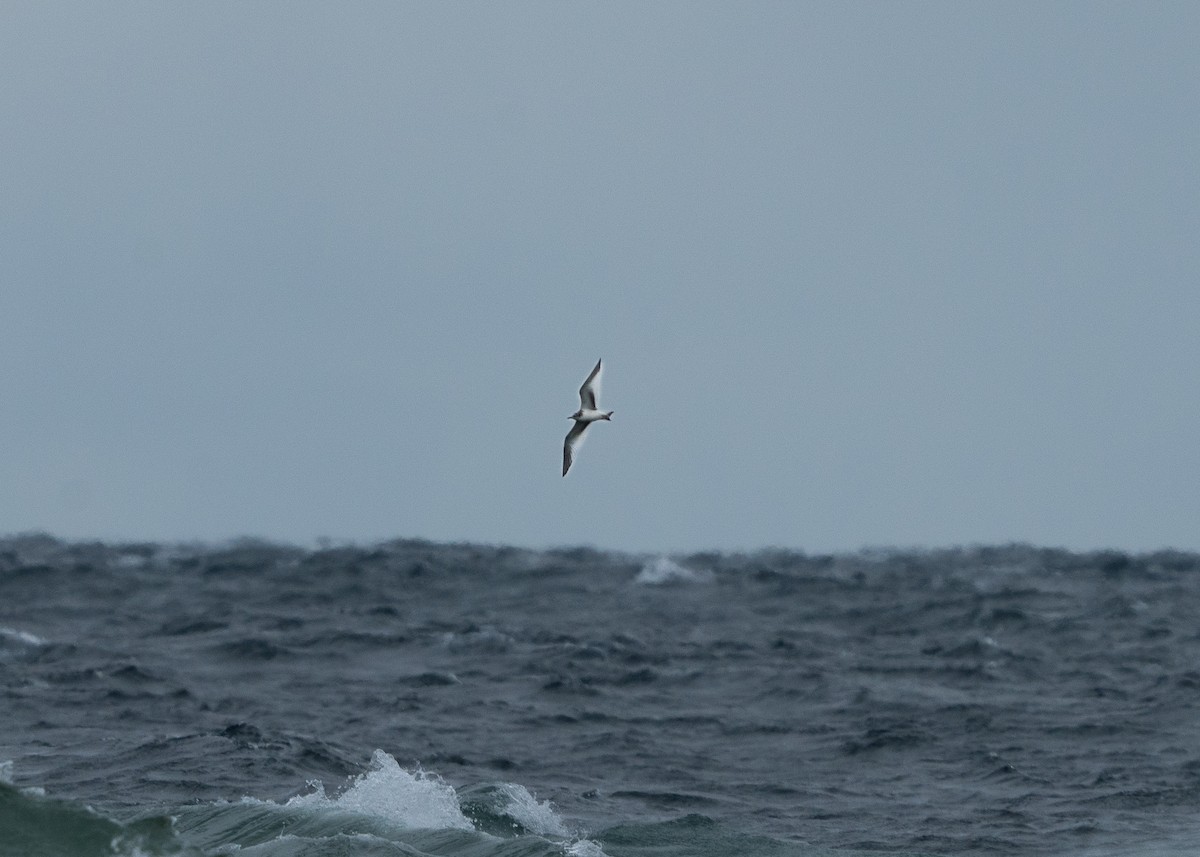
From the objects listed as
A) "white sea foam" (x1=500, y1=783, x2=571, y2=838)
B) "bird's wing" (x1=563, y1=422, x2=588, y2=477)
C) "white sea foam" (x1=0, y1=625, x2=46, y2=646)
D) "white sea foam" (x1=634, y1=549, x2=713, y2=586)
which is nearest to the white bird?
"bird's wing" (x1=563, y1=422, x2=588, y2=477)

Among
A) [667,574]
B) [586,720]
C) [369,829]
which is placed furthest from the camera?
[667,574]

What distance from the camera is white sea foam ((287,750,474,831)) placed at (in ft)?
54.0

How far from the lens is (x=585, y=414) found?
56.4 ft

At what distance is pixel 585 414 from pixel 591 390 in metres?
0.26

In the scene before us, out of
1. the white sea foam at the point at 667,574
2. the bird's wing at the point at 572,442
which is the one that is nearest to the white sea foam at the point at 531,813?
the bird's wing at the point at 572,442

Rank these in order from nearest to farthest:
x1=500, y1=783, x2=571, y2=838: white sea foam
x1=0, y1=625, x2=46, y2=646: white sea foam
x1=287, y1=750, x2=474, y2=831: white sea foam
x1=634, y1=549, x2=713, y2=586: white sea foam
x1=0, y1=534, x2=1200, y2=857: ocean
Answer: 1. x1=287, y1=750, x2=474, y2=831: white sea foam
2. x1=500, y1=783, x2=571, y2=838: white sea foam
3. x1=0, y1=534, x2=1200, y2=857: ocean
4. x1=0, y1=625, x2=46, y2=646: white sea foam
5. x1=634, y1=549, x2=713, y2=586: white sea foam

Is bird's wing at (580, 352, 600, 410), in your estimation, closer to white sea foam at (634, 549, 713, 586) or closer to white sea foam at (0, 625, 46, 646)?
white sea foam at (0, 625, 46, 646)

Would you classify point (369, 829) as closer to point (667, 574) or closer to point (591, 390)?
point (591, 390)

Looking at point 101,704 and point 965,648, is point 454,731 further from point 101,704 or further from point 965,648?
point 965,648

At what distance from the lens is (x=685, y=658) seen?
105 feet

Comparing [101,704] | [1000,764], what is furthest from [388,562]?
[1000,764]

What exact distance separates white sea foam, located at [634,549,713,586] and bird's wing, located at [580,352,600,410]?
33.7m

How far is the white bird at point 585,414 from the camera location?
1716 cm

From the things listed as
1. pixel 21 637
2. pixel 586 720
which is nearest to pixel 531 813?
pixel 586 720
